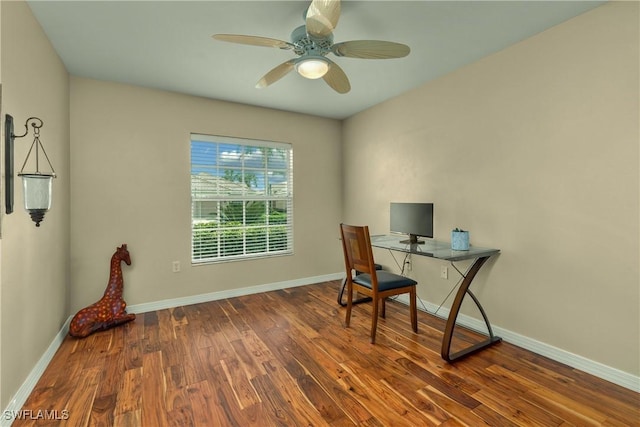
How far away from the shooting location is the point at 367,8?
197 centimetres

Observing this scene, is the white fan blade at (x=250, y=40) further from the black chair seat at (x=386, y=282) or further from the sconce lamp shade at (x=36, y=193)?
Answer: the black chair seat at (x=386, y=282)

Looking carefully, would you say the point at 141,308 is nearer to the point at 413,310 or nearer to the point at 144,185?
the point at 144,185

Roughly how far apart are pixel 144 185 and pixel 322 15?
2649mm

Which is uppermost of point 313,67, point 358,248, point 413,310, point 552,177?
point 313,67

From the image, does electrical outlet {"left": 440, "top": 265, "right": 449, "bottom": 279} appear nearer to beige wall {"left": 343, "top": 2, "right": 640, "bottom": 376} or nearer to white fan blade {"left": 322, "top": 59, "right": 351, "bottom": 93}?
beige wall {"left": 343, "top": 2, "right": 640, "bottom": 376}

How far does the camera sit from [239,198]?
3.88 meters

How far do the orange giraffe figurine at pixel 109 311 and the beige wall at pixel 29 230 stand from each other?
160 mm

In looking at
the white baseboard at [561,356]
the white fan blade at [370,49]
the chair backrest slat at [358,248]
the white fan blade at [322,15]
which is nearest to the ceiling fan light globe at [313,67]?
the white fan blade at [370,49]

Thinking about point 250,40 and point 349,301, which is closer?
point 250,40

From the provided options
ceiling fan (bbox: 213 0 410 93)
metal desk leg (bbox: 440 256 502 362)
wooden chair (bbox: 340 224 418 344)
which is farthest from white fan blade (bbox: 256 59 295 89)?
metal desk leg (bbox: 440 256 502 362)

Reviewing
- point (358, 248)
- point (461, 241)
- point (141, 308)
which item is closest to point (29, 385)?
point (141, 308)

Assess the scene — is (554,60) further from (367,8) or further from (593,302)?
(593,302)

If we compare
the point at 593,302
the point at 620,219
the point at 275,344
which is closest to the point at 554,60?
the point at 620,219

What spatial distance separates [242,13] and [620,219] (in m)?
2.78
